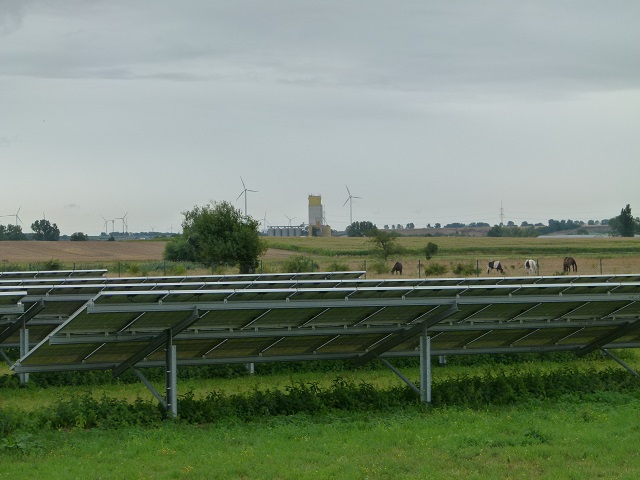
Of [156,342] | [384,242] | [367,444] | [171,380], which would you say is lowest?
[367,444]

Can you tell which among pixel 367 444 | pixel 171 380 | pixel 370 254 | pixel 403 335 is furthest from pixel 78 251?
pixel 367 444

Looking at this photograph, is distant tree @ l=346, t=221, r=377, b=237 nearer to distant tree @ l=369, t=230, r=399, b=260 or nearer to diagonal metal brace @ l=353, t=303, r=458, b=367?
distant tree @ l=369, t=230, r=399, b=260

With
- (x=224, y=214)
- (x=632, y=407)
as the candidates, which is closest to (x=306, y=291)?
(x=632, y=407)

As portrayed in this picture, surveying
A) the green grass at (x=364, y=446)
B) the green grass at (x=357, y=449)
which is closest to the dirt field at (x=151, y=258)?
the green grass at (x=364, y=446)

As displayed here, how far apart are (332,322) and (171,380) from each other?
3.52m

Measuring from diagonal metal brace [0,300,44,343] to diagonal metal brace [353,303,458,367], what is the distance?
25.1ft

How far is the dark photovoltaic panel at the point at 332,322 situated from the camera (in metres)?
15.9

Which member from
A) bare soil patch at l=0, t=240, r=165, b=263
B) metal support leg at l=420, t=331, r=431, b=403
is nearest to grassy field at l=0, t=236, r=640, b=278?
bare soil patch at l=0, t=240, r=165, b=263

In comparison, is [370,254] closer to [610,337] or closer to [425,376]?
[610,337]

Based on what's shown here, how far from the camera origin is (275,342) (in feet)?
61.0

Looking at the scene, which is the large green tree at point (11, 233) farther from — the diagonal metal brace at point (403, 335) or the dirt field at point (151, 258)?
the diagonal metal brace at point (403, 335)

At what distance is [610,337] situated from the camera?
21.8 m

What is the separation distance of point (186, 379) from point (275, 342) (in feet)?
15.4

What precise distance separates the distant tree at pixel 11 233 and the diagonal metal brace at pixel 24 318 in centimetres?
12733
